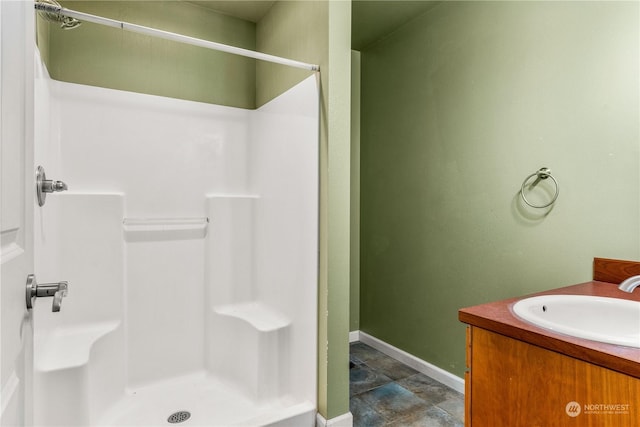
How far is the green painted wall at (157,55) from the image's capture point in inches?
80.6

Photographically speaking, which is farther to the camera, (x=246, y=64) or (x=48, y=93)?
(x=246, y=64)

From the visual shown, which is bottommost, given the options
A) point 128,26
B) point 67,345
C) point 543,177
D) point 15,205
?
point 67,345

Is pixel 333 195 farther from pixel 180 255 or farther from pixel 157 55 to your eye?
pixel 157 55

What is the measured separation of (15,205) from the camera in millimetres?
690

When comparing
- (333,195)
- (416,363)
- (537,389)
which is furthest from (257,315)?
(537,389)

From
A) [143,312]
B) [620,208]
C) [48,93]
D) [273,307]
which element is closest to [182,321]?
[143,312]

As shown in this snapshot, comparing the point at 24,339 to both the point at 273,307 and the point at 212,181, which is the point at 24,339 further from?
the point at 212,181

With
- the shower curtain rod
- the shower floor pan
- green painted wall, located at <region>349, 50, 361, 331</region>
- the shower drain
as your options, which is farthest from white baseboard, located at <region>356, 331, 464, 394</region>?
the shower curtain rod

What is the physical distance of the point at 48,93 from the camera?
1849 millimetres

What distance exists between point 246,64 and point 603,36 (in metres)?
1.99

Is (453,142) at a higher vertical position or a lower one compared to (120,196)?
higher

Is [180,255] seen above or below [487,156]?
below

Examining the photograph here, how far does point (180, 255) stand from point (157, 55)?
1238 millimetres

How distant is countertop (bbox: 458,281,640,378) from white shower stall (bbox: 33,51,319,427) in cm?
92
